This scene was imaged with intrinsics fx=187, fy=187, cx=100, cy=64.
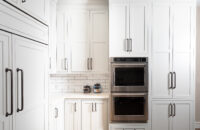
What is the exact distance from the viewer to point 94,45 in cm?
352

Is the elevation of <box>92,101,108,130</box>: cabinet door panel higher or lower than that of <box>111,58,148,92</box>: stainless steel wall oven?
lower

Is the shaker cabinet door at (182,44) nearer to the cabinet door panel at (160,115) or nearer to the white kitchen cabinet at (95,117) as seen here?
the cabinet door panel at (160,115)

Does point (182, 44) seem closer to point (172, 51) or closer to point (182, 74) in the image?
point (172, 51)

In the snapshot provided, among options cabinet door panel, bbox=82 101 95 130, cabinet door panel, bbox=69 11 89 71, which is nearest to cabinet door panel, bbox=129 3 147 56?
cabinet door panel, bbox=69 11 89 71

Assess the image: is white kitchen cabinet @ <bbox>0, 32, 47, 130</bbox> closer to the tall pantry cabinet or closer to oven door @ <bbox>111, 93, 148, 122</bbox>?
oven door @ <bbox>111, 93, 148, 122</bbox>

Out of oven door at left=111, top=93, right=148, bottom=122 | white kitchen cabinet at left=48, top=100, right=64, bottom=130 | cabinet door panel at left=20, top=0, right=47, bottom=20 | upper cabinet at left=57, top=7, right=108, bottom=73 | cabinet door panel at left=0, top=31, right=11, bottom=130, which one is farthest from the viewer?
upper cabinet at left=57, top=7, right=108, bottom=73

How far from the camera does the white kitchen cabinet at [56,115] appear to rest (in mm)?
2584

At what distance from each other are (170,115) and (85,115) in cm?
144

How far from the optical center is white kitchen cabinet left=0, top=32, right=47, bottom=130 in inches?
55.1

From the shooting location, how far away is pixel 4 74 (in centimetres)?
138

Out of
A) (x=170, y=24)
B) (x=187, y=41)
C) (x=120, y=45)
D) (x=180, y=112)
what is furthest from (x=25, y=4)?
(x=180, y=112)

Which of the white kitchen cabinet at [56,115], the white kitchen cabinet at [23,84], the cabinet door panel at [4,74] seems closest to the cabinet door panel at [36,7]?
the white kitchen cabinet at [23,84]

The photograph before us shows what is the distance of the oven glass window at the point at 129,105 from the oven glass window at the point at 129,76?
0.81ft

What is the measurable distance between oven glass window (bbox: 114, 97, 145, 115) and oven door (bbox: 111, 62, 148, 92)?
0.15 meters
